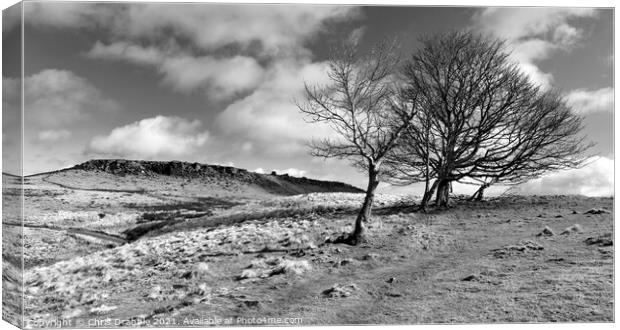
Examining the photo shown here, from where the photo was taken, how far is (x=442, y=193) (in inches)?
698

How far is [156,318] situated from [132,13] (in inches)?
242

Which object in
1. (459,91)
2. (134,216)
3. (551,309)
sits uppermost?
(459,91)

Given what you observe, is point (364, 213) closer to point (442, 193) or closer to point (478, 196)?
point (442, 193)

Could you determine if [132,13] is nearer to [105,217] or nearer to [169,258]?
[169,258]

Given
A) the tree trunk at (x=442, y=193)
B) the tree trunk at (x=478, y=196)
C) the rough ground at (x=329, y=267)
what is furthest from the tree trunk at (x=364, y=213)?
the tree trunk at (x=478, y=196)

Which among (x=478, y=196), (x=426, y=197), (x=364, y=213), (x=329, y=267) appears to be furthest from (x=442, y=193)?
(x=329, y=267)

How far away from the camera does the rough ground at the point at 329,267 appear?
9.09 m

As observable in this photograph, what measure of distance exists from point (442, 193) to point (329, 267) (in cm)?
782

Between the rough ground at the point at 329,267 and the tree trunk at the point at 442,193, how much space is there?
382 millimetres

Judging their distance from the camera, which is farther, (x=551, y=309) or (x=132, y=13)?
(x=132, y=13)

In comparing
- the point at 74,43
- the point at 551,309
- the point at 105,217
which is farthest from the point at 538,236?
the point at 105,217

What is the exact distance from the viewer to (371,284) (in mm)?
10203

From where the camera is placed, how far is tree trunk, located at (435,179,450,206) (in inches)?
691

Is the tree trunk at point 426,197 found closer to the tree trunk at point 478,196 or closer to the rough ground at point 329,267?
Result: the rough ground at point 329,267
